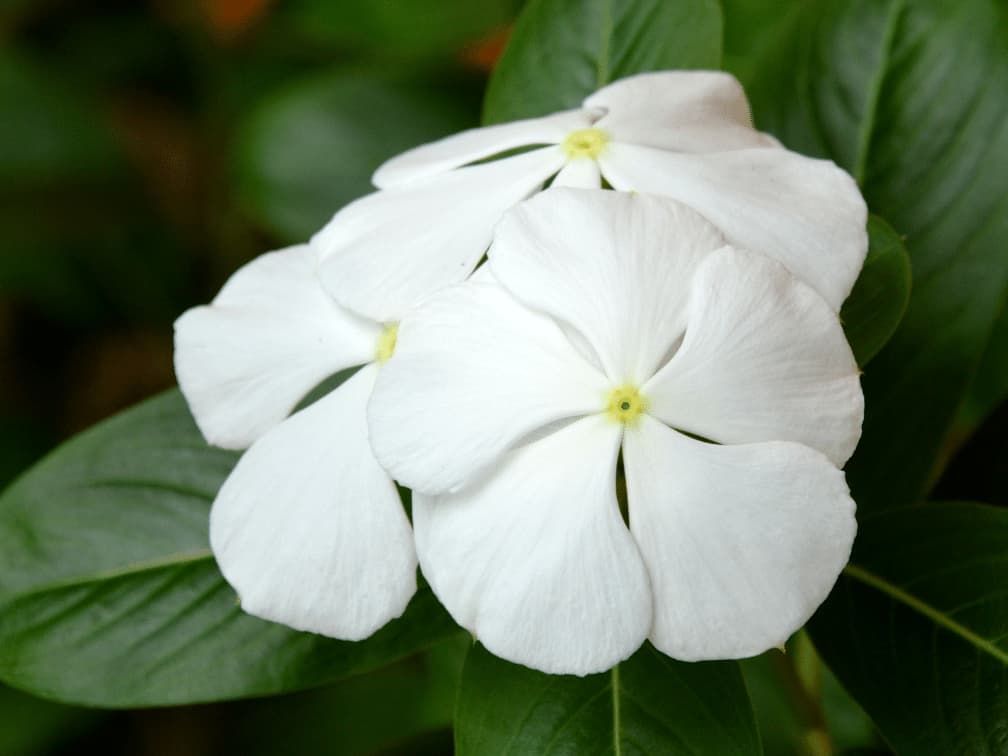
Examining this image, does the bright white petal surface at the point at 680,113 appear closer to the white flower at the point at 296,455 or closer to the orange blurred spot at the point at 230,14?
the white flower at the point at 296,455

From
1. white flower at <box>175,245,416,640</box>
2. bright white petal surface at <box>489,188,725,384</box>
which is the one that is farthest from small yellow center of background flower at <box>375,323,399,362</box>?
bright white petal surface at <box>489,188,725,384</box>

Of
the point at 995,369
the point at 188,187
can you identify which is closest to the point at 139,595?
the point at 995,369

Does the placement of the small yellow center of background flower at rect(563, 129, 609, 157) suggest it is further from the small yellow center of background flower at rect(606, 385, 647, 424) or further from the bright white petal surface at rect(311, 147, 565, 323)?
the small yellow center of background flower at rect(606, 385, 647, 424)

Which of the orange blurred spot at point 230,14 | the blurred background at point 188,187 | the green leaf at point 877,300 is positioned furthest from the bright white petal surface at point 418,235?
the orange blurred spot at point 230,14

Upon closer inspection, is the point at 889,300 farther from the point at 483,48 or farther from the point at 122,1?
the point at 122,1

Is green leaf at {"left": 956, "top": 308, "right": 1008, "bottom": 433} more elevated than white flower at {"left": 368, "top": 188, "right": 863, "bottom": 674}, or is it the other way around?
Answer: white flower at {"left": 368, "top": 188, "right": 863, "bottom": 674}

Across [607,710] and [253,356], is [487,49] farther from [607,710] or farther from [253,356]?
[607,710]
